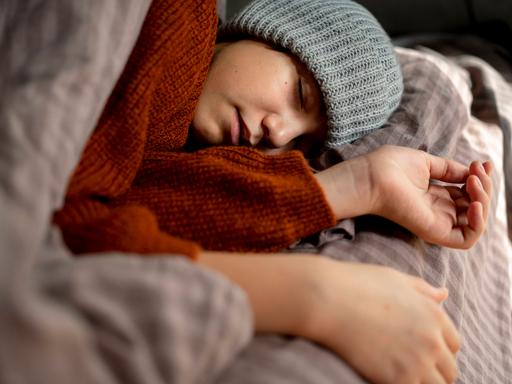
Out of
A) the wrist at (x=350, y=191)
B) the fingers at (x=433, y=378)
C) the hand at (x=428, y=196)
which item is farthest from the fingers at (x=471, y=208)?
the fingers at (x=433, y=378)

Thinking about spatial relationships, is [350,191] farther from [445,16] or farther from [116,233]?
[445,16]

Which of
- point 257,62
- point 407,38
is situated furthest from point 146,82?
point 407,38

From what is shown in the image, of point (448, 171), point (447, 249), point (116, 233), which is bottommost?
point (447, 249)

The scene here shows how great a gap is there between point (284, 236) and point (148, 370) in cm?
30

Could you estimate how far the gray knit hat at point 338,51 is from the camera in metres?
0.90

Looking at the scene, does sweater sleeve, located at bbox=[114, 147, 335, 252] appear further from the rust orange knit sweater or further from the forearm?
the forearm

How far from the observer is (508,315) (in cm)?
97

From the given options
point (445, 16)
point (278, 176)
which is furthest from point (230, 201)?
point (445, 16)

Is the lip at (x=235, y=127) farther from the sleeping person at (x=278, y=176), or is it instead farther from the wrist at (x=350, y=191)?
the wrist at (x=350, y=191)

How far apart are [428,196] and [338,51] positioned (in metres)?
0.29

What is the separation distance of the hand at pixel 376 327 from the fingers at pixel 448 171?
305 mm

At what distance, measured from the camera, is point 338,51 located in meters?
0.91

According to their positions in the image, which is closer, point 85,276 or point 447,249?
point 85,276

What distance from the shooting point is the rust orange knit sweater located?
2.20 feet
